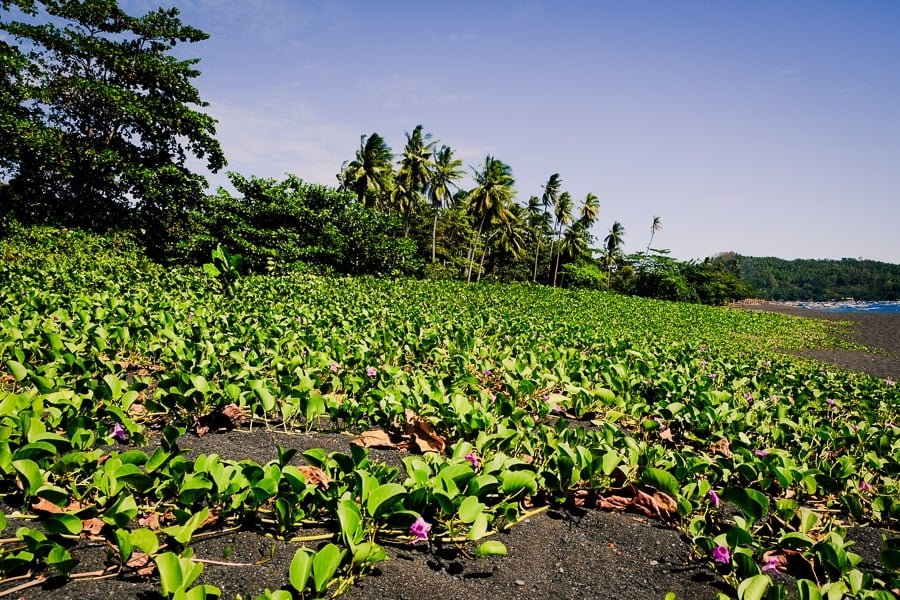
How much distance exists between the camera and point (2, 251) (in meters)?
11.5

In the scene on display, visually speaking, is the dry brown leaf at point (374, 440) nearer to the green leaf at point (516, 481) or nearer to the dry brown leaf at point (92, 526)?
the green leaf at point (516, 481)

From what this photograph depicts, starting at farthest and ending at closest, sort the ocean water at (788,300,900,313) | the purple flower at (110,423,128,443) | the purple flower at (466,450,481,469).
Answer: the ocean water at (788,300,900,313)
the purple flower at (466,450,481,469)
the purple flower at (110,423,128,443)

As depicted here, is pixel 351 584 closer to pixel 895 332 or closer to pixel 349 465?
pixel 349 465

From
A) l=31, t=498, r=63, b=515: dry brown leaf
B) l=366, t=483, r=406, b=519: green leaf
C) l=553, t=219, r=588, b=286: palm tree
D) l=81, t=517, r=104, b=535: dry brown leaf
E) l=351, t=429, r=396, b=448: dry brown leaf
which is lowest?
l=351, t=429, r=396, b=448: dry brown leaf

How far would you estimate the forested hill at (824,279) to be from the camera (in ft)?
475

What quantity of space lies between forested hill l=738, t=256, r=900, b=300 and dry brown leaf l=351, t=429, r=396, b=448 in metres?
158

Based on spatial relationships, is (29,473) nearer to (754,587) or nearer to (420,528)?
(420,528)

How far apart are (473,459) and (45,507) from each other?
1622mm

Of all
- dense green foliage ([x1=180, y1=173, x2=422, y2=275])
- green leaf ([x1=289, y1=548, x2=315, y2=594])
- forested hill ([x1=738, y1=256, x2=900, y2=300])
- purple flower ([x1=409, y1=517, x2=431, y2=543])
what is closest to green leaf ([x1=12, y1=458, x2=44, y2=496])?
green leaf ([x1=289, y1=548, x2=315, y2=594])

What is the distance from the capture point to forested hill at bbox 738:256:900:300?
144750 millimetres

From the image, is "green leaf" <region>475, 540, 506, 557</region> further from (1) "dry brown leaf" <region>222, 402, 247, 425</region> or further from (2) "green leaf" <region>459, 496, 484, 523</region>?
(1) "dry brown leaf" <region>222, 402, 247, 425</region>

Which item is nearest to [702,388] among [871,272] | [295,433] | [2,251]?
[295,433]

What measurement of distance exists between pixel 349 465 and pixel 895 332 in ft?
119

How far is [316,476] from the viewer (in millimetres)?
1943
